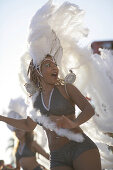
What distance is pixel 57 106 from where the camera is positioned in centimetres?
320

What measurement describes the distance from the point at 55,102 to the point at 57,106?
0.05m

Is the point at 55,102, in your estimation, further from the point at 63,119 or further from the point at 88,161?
the point at 88,161

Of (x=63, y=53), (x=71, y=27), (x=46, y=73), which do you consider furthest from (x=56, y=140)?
(x=71, y=27)

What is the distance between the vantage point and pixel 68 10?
12.4ft

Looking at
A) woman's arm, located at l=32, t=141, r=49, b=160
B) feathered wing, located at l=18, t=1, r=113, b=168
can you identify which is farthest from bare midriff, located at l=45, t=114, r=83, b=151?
woman's arm, located at l=32, t=141, r=49, b=160

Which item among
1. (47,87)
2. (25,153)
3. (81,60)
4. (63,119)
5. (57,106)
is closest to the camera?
(63,119)

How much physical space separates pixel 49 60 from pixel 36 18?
453 millimetres

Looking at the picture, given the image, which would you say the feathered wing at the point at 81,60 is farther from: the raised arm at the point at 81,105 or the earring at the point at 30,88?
the raised arm at the point at 81,105

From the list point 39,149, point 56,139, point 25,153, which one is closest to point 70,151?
point 56,139

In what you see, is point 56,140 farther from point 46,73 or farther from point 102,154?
point 102,154

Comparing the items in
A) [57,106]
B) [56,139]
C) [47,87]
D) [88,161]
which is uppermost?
[47,87]

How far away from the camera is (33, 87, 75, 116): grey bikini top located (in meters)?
3.18

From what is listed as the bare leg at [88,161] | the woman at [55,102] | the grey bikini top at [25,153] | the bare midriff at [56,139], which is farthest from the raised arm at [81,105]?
the grey bikini top at [25,153]

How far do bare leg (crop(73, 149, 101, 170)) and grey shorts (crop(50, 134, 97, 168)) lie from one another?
0.12ft
